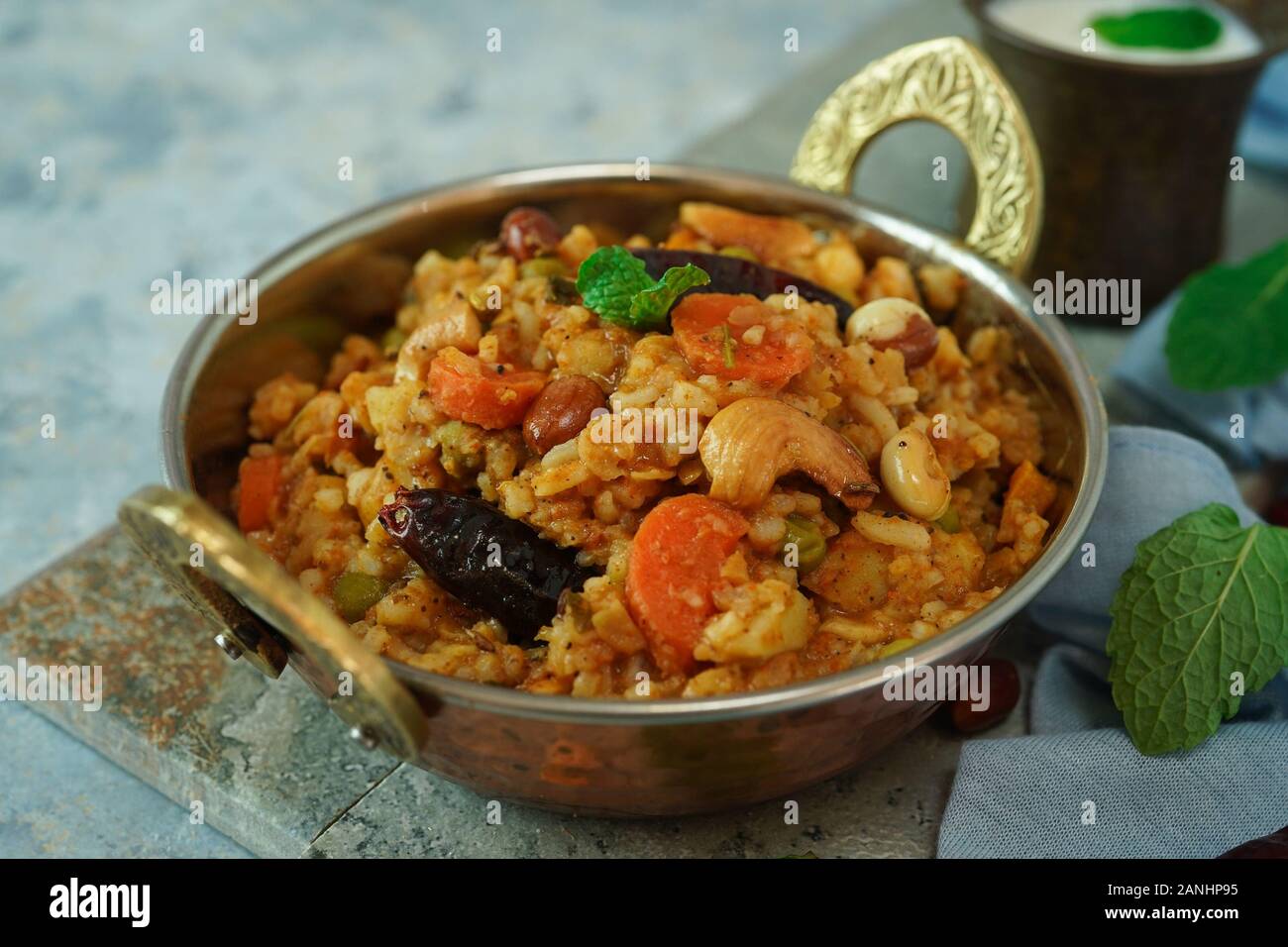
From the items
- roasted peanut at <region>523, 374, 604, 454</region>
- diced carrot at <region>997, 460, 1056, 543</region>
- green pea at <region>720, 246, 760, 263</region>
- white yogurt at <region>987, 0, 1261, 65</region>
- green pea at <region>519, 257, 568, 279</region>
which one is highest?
white yogurt at <region>987, 0, 1261, 65</region>

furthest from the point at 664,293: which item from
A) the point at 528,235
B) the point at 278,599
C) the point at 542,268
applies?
the point at 278,599

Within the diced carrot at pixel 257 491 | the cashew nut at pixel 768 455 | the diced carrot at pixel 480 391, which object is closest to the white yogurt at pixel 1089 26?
the cashew nut at pixel 768 455

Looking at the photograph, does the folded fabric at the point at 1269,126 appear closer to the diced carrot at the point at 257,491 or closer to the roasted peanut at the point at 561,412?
the roasted peanut at the point at 561,412

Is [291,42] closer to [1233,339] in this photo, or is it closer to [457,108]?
[457,108]

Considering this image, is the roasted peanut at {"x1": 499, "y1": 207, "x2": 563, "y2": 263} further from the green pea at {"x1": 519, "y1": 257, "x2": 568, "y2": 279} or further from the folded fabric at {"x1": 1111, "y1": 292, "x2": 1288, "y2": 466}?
the folded fabric at {"x1": 1111, "y1": 292, "x2": 1288, "y2": 466}

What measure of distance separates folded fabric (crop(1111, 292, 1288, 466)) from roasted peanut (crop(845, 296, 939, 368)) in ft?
3.24

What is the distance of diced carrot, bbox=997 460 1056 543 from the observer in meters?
2.36

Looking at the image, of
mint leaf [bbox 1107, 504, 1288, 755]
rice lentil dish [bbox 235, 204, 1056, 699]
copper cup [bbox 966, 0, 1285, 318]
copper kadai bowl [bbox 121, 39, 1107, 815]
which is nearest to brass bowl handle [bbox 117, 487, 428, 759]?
copper kadai bowl [bbox 121, 39, 1107, 815]

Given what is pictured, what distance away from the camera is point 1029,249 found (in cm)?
276

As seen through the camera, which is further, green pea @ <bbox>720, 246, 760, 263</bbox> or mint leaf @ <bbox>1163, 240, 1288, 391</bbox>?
mint leaf @ <bbox>1163, 240, 1288, 391</bbox>

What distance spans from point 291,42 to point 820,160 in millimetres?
3338

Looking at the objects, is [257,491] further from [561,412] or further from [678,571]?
[678,571]
